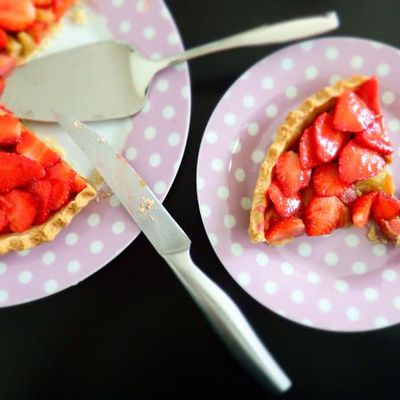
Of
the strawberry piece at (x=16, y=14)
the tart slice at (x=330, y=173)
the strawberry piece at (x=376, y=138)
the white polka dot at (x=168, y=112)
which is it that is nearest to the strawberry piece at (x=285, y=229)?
the tart slice at (x=330, y=173)

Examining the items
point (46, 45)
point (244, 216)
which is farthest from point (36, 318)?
point (46, 45)

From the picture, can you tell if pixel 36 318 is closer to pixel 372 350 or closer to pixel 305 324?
pixel 305 324

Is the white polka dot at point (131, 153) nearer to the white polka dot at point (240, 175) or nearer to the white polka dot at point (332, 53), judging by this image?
the white polka dot at point (240, 175)

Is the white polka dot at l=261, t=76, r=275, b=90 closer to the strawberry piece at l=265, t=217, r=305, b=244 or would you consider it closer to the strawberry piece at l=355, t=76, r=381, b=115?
the strawberry piece at l=355, t=76, r=381, b=115

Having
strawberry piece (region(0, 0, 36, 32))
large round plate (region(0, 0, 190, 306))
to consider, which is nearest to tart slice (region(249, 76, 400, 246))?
large round plate (region(0, 0, 190, 306))

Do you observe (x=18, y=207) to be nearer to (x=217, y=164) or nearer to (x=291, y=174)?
→ (x=217, y=164)

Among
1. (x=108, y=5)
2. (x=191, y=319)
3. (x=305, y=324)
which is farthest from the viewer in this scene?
(x=108, y=5)
